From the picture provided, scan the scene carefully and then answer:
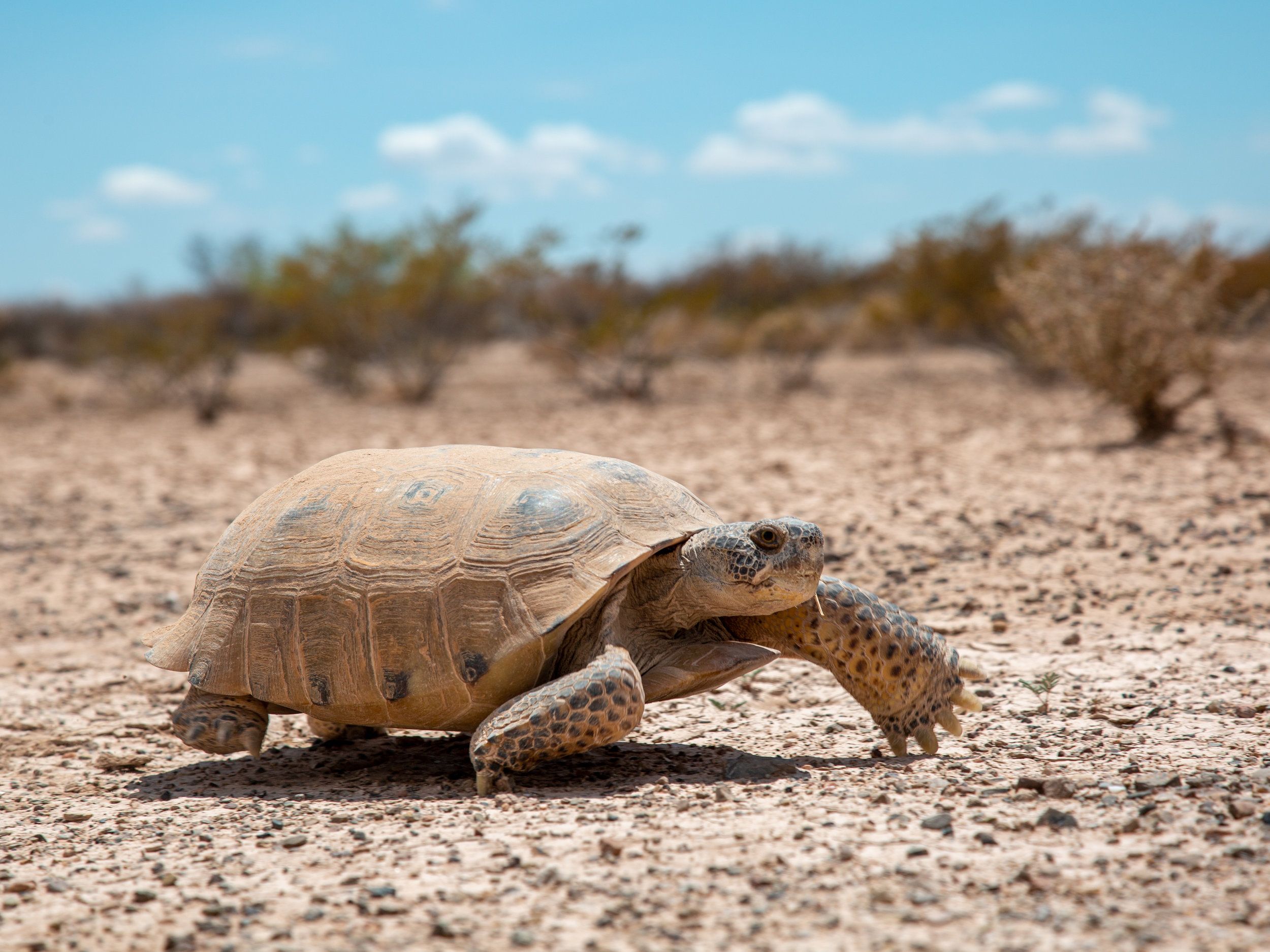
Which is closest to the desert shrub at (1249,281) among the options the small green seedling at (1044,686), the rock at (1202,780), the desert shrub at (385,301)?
the desert shrub at (385,301)

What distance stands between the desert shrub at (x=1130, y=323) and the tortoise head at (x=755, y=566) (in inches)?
284

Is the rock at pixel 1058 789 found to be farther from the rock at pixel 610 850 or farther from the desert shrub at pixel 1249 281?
the desert shrub at pixel 1249 281

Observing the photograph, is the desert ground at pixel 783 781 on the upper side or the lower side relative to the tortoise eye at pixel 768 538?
lower

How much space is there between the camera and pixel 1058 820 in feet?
9.66

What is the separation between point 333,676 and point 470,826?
2.57 feet

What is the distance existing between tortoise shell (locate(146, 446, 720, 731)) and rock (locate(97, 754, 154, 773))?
411mm

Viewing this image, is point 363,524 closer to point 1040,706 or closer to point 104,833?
point 104,833

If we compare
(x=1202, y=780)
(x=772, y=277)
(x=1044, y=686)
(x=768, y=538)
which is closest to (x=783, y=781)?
(x=768, y=538)

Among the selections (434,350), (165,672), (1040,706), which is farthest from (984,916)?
(434,350)

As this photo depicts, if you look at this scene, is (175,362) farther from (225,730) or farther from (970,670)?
(970,670)

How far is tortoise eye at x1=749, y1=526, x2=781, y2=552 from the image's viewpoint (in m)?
3.55

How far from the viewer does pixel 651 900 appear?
260 centimetres

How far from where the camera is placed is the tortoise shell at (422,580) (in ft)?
11.7

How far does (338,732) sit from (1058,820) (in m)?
2.59
